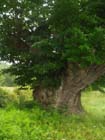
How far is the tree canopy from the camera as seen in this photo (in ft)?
46.7

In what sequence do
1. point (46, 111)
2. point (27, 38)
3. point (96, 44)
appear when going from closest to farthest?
point (96, 44), point (46, 111), point (27, 38)

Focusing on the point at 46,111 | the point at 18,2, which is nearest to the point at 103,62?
the point at 46,111

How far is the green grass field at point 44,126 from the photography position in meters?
10.3

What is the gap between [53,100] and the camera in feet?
53.7

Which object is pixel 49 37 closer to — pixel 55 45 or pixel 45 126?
pixel 55 45

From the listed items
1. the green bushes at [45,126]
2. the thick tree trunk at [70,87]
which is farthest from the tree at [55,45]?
the green bushes at [45,126]

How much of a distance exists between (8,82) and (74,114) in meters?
35.3

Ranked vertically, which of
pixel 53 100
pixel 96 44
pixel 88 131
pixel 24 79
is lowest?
pixel 88 131

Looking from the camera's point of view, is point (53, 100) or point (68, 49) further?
point (53, 100)

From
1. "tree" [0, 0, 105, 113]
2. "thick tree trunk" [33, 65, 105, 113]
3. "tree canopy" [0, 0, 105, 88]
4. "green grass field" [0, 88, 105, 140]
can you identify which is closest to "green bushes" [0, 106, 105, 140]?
"green grass field" [0, 88, 105, 140]

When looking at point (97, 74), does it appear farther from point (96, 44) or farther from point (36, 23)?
point (36, 23)

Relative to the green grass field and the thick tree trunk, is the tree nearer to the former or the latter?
the thick tree trunk

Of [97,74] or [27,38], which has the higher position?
[27,38]

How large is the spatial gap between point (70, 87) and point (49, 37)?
2531 millimetres
